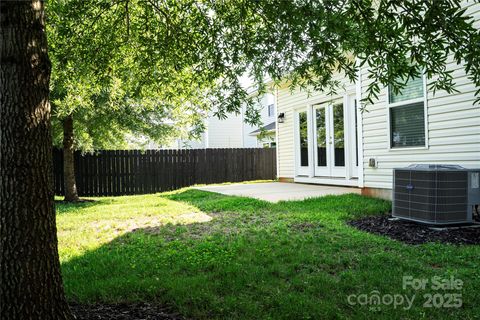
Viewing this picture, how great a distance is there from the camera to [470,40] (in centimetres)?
209

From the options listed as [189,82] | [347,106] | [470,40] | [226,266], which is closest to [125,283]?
[226,266]

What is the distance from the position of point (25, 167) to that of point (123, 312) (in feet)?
4.23

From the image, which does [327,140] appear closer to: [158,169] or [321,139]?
[321,139]

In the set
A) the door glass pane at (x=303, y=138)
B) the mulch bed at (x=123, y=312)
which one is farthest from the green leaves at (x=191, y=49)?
the door glass pane at (x=303, y=138)

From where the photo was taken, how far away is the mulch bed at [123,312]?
2.57 meters

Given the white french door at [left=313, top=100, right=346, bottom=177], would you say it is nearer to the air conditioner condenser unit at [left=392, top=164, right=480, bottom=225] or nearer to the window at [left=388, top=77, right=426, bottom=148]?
the window at [left=388, top=77, right=426, bottom=148]

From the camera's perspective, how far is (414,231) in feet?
16.5

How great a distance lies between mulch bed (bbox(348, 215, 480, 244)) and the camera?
4566mm

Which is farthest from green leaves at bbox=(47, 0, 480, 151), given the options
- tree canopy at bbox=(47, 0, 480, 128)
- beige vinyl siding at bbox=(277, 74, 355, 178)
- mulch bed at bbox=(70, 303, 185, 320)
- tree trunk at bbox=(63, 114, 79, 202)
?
beige vinyl siding at bbox=(277, 74, 355, 178)

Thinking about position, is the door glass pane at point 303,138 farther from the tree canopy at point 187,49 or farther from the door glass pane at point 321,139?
the tree canopy at point 187,49

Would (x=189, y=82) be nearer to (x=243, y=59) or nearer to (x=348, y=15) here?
(x=243, y=59)

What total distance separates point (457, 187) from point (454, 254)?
147 cm

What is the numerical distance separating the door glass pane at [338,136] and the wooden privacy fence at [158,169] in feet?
19.2

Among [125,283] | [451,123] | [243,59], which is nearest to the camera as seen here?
[125,283]
